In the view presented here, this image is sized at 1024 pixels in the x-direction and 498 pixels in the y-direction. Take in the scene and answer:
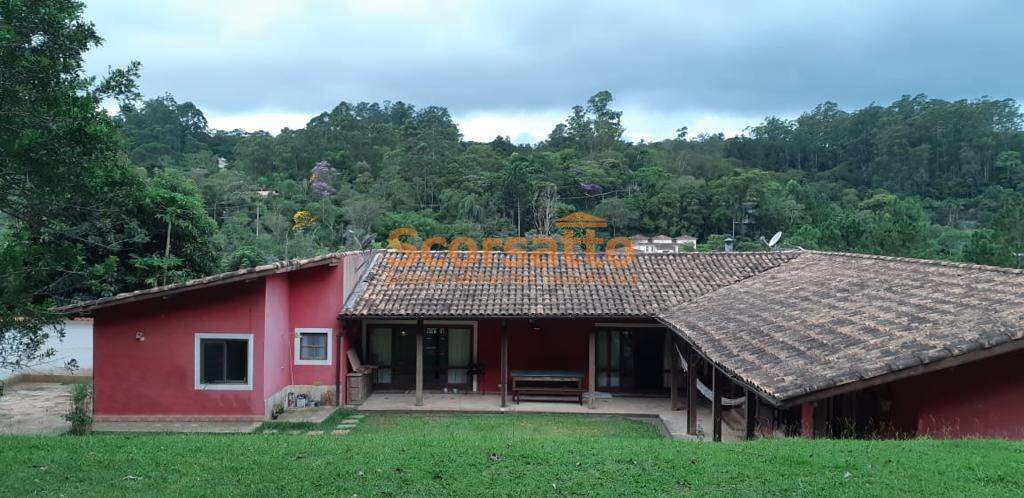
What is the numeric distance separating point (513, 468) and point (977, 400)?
199 inches

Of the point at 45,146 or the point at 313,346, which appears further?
the point at 313,346

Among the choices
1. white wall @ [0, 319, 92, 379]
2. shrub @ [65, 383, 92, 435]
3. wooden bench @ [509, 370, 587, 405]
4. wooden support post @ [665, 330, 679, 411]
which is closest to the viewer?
shrub @ [65, 383, 92, 435]

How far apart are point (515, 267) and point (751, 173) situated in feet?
126

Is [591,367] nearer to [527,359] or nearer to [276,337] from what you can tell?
[527,359]

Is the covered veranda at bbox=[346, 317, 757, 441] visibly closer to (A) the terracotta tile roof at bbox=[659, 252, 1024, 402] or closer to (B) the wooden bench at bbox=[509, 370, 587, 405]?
(B) the wooden bench at bbox=[509, 370, 587, 405]

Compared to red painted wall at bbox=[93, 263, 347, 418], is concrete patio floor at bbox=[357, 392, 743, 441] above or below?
below

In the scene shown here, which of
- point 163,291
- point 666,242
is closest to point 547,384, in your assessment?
point 163,291

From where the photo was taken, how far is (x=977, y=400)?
7172 millimetres

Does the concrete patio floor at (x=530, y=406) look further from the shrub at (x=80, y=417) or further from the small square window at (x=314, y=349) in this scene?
the shrub at (x=80, y=417)

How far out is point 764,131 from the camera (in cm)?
7812

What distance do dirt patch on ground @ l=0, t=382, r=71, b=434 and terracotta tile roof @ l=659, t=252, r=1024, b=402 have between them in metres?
11.4

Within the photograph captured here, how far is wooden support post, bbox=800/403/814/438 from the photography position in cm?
903

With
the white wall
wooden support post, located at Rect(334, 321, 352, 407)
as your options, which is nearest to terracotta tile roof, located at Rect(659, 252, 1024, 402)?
wooden support post, located at Rect(334, 321, 352, 407)

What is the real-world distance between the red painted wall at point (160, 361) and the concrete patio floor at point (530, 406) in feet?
9.28
